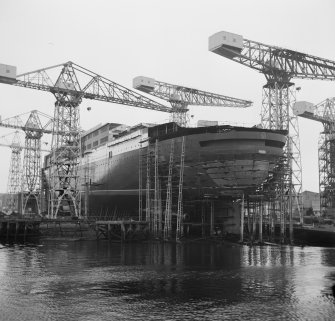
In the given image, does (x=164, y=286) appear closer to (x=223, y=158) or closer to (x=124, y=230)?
(x=223, y=158)

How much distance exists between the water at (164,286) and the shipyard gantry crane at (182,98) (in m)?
38.3

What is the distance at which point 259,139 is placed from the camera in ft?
171

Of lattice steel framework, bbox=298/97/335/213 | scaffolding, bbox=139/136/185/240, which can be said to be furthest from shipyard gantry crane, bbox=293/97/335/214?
scaffolding, bbox=139/136/185/240

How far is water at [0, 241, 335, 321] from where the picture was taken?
1923 centimetres

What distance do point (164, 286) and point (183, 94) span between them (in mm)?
56288

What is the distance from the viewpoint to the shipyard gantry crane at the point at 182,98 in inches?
2913

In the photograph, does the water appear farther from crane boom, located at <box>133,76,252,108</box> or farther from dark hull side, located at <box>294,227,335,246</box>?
crane boom, located at <box>133,76,252,108</box>

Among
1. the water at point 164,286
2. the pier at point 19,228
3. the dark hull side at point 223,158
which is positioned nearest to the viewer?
the water at point 164,286

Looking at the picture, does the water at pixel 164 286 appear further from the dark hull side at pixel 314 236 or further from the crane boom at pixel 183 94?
the crane boom at pixel 183 94

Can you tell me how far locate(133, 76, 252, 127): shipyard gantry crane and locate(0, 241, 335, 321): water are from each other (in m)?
38.3

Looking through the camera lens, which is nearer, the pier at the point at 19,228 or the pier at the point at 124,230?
the pier at the point at 124,230

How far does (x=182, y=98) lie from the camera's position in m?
77.7

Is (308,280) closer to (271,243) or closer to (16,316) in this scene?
(16,316)

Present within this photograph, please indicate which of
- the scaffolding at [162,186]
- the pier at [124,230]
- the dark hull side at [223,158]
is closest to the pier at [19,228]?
the pier at [124,230]
